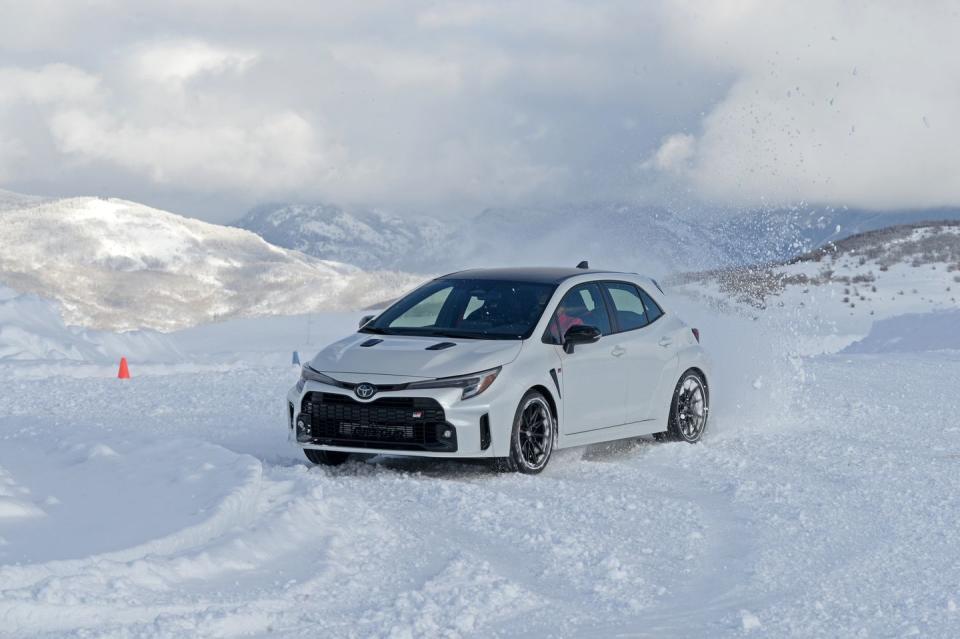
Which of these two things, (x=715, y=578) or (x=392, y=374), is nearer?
(x=715, y=578)

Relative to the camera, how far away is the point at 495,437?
862 centimetres

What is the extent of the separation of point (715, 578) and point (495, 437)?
2.72 meters

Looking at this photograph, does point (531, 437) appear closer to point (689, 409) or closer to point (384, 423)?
point (384, 423)

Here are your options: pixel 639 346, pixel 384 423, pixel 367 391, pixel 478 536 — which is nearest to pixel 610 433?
pixel 639 346

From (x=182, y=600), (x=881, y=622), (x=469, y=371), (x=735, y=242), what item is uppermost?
(x=735, y=242)

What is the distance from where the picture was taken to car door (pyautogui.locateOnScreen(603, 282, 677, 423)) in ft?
33.4

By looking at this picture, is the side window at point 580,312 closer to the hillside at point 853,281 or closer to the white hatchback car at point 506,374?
the white hatchback car at point 506,374

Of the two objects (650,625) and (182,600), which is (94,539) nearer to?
(182,600)

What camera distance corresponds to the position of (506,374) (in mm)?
8766

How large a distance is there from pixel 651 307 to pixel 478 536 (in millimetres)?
4466

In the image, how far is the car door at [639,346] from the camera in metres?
10.2

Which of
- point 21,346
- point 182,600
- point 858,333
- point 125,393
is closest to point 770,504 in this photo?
point 182,600

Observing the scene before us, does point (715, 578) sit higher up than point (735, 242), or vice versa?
point (735, 242)

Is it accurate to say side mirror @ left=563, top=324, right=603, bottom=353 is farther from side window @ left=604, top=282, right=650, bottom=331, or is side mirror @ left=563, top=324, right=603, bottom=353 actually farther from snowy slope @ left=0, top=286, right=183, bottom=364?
snowy slope @ left=0, top=286, right=183, bottom=364
